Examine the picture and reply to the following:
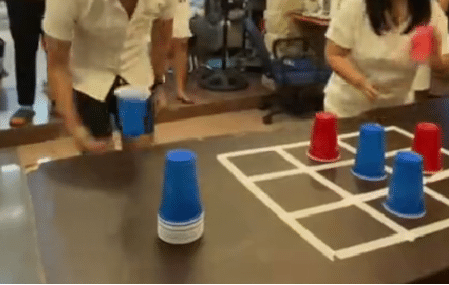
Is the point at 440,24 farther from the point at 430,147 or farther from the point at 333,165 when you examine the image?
the point at 333,165

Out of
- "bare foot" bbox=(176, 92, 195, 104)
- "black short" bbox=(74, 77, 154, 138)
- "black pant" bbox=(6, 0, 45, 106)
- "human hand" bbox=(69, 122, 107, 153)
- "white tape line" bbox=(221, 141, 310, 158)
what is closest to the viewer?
"white tape line" bbox=(221, 141, 310, 158)

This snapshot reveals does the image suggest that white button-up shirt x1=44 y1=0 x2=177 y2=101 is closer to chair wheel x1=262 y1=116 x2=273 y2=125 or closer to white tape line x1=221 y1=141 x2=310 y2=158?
white tape line x1=221 y1=141 x2=310 y2=158

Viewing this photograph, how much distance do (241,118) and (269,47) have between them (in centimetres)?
59

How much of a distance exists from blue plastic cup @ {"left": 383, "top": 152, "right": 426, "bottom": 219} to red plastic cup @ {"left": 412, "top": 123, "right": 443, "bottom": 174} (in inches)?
9.0

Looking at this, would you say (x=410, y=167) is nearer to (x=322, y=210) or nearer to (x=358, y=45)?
(x=322, y=210)

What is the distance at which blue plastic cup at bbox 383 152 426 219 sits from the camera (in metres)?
1.10

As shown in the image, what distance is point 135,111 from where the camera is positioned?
138cm

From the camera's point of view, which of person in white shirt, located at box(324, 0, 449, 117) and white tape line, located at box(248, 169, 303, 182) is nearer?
white tape line, located at box(248, 169, 303, 182)

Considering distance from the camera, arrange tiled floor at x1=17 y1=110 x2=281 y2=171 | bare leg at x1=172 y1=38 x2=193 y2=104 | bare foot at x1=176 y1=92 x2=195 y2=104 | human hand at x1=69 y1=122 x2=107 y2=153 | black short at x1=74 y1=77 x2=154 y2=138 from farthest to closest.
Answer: bare foot at x1=176 y1=92 x2=195 y2=104 → bare leg at x1=172 y1=38 x2=193 y2=104 → tiled floor at x1=17 y1=110 x2=281 y2=171 → black short at x1=74 y1=77 x2=154 y2=138 → human hand at x1=69 y1=122 x2=107 y2=153

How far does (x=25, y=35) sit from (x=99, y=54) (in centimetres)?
164

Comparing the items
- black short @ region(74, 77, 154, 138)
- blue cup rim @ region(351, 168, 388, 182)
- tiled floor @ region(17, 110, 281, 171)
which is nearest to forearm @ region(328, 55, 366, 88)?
blue cup rim @ region(351, 168, 388, 182)

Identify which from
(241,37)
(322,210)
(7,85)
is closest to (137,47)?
(322,210)

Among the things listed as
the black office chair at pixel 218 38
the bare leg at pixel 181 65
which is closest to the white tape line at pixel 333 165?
the bare leg at pixel 181 65

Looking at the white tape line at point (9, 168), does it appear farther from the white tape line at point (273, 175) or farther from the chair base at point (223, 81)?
the chair base at point (223, 81)
